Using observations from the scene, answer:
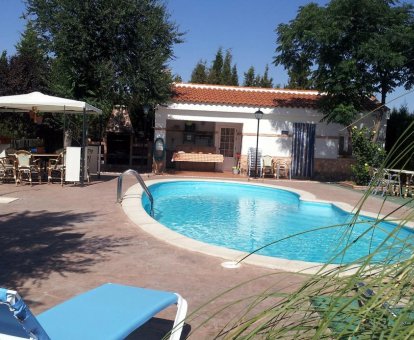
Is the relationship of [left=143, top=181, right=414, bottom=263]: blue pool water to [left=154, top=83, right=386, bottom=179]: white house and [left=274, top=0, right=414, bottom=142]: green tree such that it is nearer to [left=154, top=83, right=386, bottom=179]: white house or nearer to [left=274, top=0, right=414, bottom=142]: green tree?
[left=154, top=83, right=386, bottom=179]: white house

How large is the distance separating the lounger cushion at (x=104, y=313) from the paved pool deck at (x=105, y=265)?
359 millimetres

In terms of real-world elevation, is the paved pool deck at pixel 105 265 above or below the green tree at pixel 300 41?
below

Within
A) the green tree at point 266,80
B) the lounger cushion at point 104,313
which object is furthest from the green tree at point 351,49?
the green tree at point 266,80

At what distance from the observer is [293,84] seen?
34.4 m

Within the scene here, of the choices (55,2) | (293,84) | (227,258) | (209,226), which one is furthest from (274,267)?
(293,84)

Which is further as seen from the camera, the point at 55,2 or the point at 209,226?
the point at 55,2

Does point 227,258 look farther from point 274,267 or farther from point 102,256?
point 102,256

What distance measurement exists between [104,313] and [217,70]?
32.4m

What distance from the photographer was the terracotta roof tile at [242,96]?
18.5 m

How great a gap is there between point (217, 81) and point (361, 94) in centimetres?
1758

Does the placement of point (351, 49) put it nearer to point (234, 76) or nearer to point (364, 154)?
point (364, 154)

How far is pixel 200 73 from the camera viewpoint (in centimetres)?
3341

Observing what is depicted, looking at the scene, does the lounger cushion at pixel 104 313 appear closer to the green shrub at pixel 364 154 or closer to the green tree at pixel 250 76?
the green shrub at pixel 364 154

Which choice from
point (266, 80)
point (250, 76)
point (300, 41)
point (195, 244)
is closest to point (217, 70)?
point (250, 76)
